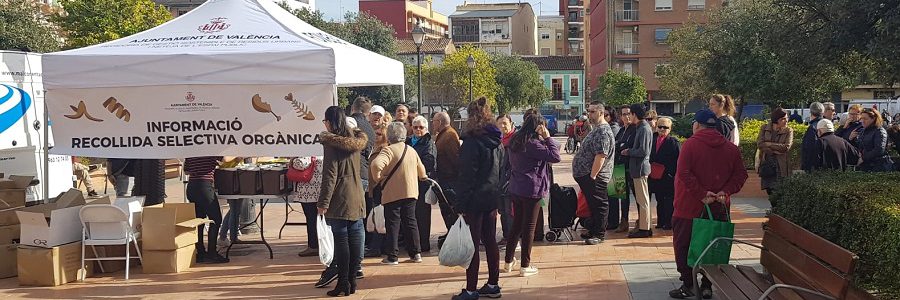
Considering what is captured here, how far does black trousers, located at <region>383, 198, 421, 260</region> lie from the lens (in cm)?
877

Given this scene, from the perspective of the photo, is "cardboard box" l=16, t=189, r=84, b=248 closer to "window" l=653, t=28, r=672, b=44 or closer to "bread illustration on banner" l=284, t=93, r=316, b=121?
"bread illustration on banner" l=284, t=93, r=316, b=121

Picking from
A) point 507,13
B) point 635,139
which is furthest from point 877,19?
point 507,13

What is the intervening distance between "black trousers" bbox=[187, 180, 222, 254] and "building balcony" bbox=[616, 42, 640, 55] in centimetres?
5738

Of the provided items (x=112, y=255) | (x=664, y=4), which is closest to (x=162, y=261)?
(x=112, y=255)

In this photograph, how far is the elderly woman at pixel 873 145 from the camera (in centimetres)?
1037

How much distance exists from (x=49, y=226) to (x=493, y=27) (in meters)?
89.6

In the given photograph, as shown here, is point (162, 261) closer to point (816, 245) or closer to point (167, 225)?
point (167, 225)

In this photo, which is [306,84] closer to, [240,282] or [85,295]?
[240,282]

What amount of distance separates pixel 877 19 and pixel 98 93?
867 cm

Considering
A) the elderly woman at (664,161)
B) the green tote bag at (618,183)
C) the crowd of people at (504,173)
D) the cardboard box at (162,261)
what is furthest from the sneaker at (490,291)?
the elderly woman at (664,161)

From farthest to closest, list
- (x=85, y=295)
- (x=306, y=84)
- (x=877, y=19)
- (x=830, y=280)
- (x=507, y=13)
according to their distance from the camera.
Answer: (x=507, y=13) < (x=877, y=19) < (x=306, y=84) < (x=85, y=295) < (x=830, y=280)

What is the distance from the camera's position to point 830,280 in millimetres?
4539

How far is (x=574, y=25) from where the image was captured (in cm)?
10256

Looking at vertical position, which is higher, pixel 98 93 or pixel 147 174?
pixel 98 93
